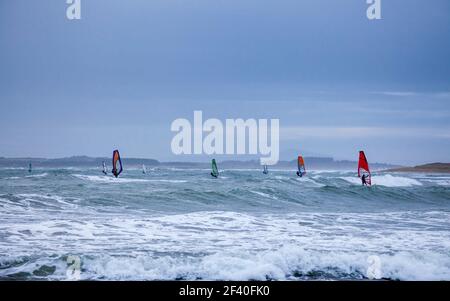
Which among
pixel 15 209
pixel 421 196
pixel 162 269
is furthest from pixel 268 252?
pixel 421 196

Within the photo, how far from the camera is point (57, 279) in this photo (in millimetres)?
5066

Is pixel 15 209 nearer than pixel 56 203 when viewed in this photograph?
Yes

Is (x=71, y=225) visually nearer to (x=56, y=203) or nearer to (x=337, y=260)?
(x=56, y=203)

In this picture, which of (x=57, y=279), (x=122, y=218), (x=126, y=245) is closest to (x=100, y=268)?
(x=57, y=279)

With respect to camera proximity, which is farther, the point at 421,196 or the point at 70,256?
the point at 421,196

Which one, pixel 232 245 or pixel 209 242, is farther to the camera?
pixel 209 242

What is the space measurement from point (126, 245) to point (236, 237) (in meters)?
1.78

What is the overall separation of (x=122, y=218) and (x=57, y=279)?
4520 millimetres

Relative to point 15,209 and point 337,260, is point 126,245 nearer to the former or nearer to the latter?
point 337,260
